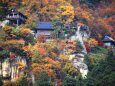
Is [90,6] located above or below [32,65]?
above

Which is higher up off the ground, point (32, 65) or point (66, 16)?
point (66, 16)

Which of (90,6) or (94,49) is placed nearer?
(94,49)

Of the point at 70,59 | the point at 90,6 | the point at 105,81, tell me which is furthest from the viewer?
the point at 90,6

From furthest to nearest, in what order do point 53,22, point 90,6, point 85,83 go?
point 90,6, point 53,22, point 85,83

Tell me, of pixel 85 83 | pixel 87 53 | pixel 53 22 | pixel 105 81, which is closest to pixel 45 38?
pixel 53 22

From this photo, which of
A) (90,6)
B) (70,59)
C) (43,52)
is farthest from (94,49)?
(90,6)

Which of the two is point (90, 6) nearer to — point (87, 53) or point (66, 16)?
point (66, 16)

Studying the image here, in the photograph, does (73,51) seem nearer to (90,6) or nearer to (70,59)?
(70,59)

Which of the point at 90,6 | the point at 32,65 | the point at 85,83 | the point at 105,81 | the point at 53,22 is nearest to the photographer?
the point at 105,81

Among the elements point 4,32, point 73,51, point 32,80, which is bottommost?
point 32,80
